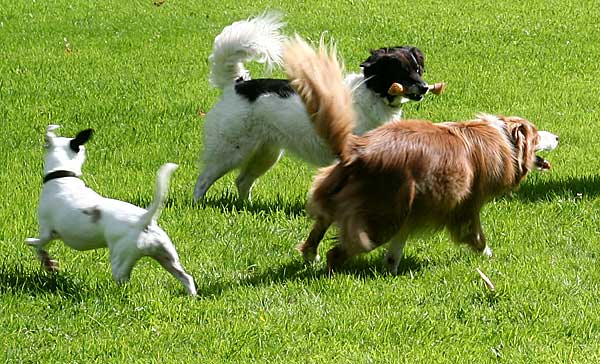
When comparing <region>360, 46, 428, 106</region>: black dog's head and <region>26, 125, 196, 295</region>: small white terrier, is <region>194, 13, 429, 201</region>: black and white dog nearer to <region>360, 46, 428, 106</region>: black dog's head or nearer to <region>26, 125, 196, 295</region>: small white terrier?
<region>360, 46, 428, 106</region>: black dog's head

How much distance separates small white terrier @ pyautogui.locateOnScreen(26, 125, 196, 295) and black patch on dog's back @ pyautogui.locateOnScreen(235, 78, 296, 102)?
97.2 inches

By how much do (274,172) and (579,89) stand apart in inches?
196

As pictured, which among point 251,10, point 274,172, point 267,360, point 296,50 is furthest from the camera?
point 251,10

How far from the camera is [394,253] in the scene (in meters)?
6.50

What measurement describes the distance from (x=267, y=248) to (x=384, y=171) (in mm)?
1262

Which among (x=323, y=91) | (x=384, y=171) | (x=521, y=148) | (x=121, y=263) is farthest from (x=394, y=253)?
(x=121, y=263)

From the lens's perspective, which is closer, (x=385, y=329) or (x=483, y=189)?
(x=385, y=329)

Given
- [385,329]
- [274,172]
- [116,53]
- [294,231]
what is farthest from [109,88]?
[385,329]

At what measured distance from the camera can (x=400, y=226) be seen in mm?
6145

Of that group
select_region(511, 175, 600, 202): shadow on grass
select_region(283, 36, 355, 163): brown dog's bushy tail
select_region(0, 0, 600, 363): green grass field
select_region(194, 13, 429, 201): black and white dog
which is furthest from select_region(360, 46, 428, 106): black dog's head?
select_region(283, 36, 355, 163): brown dog's bushy tail

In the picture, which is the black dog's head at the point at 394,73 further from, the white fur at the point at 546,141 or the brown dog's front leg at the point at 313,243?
the brown dog's front leg at the point at 313,243

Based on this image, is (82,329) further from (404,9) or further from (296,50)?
(404,9)

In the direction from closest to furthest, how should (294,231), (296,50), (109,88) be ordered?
(296,50) → (294,231) → (109,88)

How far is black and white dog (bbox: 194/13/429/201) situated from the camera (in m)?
8.17
